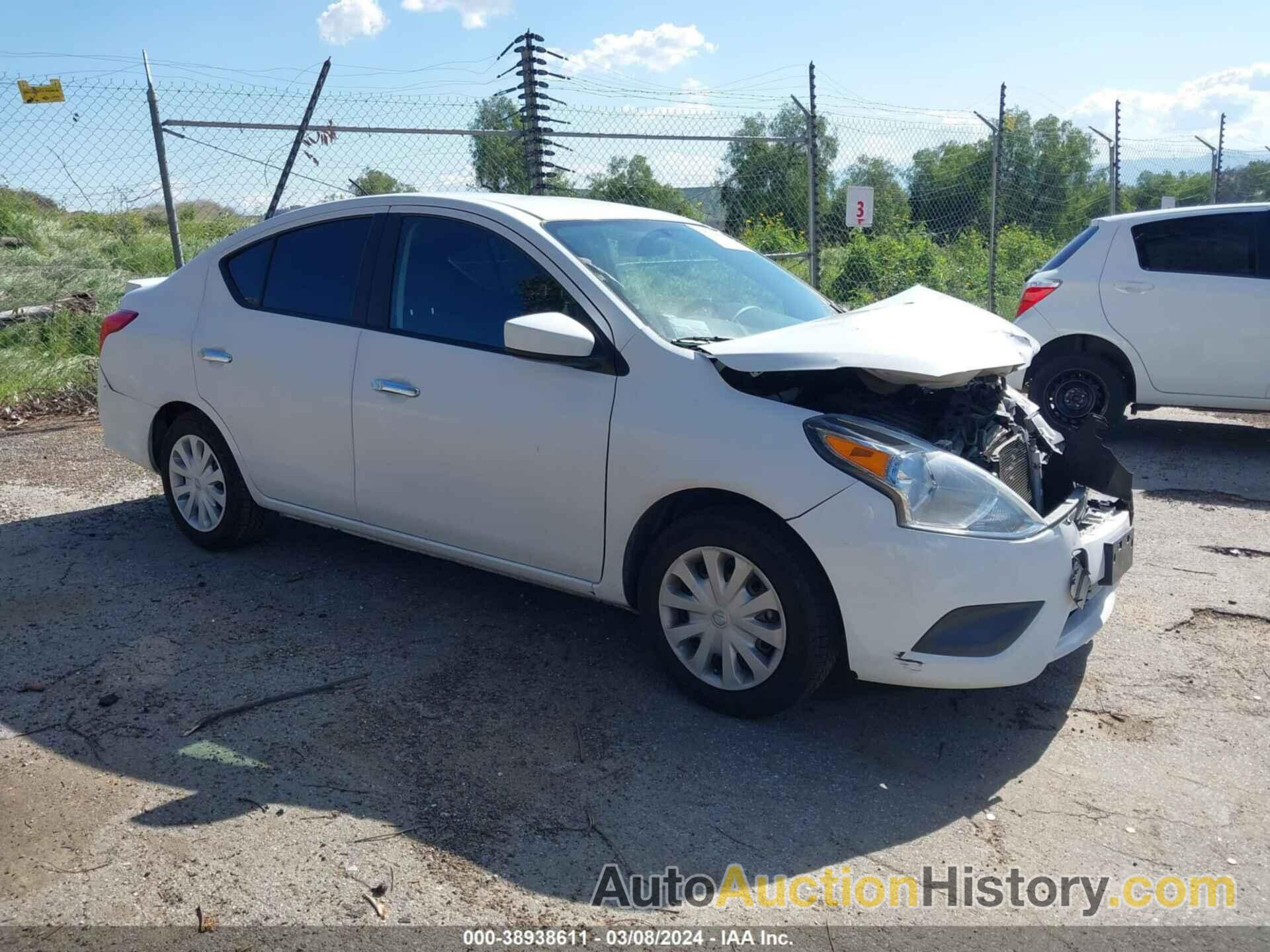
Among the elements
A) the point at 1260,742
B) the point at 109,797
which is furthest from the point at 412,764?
the point at 1260,742

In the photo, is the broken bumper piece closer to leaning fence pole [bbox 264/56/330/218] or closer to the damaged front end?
the damaged front end

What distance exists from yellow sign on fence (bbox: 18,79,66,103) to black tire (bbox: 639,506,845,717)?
6.84 meters

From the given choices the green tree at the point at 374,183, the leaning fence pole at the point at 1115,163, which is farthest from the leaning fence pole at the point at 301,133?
the leaning fence pole at the point at 1115,163

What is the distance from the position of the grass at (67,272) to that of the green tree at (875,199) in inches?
279

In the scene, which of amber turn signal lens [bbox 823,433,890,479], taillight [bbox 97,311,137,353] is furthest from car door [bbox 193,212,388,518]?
amber turn signal lens [bbox 823,433,890,479]

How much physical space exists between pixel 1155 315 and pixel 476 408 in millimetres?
5593

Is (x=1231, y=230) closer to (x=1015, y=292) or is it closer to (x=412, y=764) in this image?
(x=412, y=764)

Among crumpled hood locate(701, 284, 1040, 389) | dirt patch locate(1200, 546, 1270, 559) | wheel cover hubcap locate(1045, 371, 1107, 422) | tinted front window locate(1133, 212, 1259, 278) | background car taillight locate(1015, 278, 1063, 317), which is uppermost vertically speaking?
tinted front window locate(1133, 212, 1259, 278)

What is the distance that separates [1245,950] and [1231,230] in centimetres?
636

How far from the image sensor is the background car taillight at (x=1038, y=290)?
7984mm

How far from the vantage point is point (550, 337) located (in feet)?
12.6

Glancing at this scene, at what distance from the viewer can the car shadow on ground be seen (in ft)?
10.4

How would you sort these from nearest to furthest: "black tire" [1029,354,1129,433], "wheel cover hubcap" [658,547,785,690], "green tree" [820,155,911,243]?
1. "wheel cover hubcap" [658,547,785,690]
2. "black tire" [1029,354,1129,433]
3. "green tree" [820,155,911,243]

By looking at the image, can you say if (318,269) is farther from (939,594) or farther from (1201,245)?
(1201,245)
